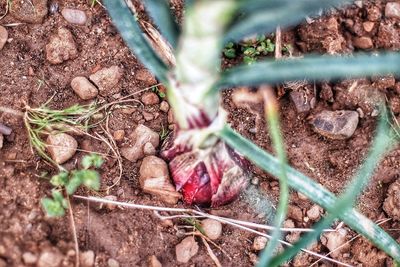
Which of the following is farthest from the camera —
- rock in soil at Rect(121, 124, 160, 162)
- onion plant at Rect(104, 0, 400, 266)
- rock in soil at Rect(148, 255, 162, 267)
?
rock in soil at Rect(121, 124, 160, 162)

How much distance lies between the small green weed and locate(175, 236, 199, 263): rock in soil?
0.24 m

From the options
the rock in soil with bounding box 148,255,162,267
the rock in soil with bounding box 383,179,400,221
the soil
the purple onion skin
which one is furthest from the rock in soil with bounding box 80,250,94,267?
the rock in soil with bounding box 383,179,400,221

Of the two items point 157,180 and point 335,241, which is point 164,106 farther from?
point 335,241

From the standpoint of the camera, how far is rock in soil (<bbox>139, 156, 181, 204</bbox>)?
4.36 feet

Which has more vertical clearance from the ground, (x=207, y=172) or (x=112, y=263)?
(x=207, y=172)

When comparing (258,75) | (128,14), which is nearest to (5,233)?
(128,14)

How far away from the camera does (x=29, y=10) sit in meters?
1.46

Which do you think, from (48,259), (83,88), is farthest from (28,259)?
(83,88)

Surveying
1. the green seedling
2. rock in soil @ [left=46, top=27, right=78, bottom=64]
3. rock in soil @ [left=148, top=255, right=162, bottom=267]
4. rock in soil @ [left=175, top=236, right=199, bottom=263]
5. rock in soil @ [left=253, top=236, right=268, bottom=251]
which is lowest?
rock in soil @ [left=253, top=236, right=268, bottom=251]

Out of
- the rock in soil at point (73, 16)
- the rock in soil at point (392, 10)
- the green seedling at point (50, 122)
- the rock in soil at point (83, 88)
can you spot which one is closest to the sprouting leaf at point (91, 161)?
the green seedling at point (50, 122)

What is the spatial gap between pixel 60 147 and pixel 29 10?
40 centimetres

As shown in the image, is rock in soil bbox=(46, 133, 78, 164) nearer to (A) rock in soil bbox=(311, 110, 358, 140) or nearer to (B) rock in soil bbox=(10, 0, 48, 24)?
(B) rock in soil bbox=(10, 0, 48, 24)

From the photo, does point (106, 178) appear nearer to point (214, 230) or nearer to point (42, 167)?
point (42, 167)

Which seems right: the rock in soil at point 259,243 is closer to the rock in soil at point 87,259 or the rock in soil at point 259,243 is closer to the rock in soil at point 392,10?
the rock in soil at point 87,259
